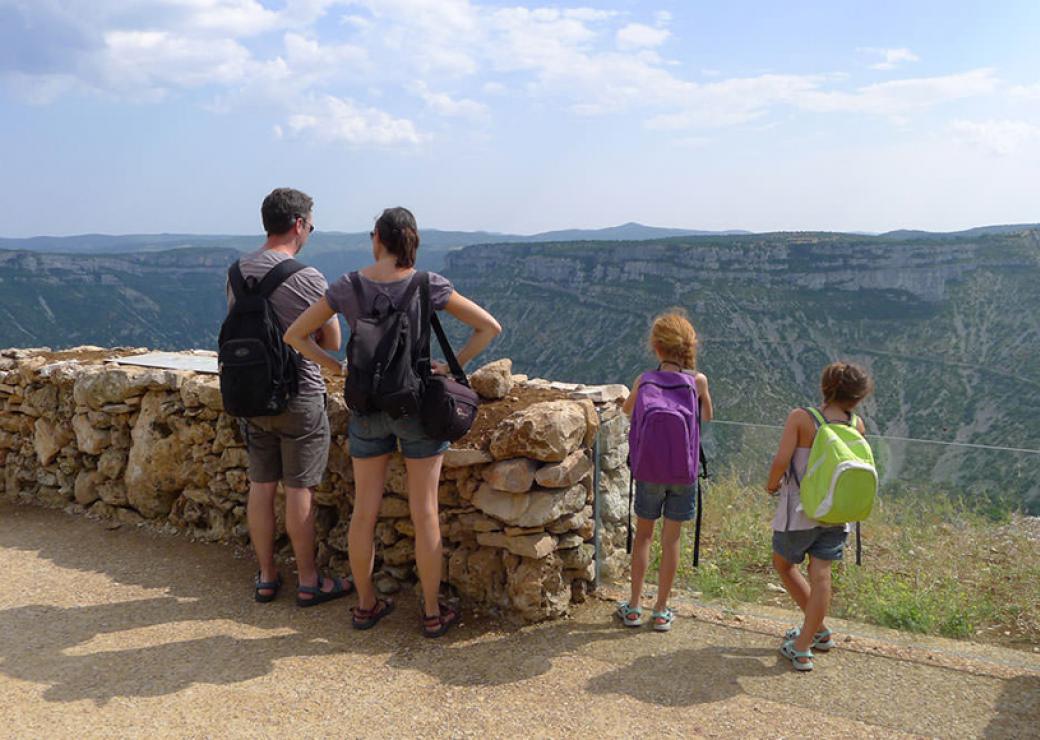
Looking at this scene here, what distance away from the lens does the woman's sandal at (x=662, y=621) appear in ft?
12.6

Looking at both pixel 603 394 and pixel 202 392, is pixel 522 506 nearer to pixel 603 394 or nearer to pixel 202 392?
pixel 603 394

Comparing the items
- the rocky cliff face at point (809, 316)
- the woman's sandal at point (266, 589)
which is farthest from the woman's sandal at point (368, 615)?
the rocky cliff face at point (809, 316)

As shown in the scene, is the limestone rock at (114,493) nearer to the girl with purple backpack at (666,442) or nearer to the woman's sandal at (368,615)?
the woman's sandal at (368,615)

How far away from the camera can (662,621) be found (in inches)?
151

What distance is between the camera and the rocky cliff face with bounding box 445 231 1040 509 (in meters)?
47.7

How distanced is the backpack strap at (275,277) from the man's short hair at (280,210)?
0.60ft

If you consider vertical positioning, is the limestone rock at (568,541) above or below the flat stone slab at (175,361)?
below

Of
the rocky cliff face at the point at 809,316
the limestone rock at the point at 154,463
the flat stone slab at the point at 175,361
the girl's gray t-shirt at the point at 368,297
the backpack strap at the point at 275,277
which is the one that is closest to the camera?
the girl's gray t-shirt at the point at 368,297

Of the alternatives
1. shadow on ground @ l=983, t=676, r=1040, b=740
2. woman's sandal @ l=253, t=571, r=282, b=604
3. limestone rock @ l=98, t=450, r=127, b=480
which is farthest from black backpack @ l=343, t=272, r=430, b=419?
limestone rock @ l=98, t=450, r=127, b=480

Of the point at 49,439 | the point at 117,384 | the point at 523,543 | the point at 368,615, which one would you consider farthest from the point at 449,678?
the point at 49,439

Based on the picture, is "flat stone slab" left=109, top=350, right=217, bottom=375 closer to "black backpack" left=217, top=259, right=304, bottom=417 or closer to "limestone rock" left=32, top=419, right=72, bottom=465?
"limestone rock" left=32, top=419, right=72, bottom=465

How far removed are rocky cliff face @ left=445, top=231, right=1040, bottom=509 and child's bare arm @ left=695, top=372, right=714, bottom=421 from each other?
38727mm

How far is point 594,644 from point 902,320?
209 feet

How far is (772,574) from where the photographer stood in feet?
16.1
